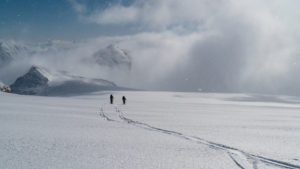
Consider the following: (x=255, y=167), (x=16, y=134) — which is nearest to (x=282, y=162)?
(x=255, y=167)

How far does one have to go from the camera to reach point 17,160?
22.8 ft

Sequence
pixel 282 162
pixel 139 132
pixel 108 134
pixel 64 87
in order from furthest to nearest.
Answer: pixel 64 87 < pixel 139 132 < pixel 108 134 < pixel 282 162

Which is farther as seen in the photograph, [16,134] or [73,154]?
[16,134]

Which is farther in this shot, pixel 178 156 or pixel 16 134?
pixel 16 134

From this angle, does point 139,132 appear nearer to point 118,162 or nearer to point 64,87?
point 118,162

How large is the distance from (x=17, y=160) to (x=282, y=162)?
24.9 ft

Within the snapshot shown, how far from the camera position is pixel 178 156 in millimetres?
8062

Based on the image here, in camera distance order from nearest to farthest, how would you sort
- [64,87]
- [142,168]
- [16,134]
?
[142,168], [16,134], [64,87]

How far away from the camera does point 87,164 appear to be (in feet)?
22.6

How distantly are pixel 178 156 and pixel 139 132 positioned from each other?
438cm

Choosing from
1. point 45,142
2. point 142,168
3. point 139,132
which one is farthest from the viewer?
point 139,132

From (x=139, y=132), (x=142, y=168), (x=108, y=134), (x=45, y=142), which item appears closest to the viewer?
(x=142, y=168)

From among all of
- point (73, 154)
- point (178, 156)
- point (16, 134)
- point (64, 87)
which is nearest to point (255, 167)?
point (178, 156)

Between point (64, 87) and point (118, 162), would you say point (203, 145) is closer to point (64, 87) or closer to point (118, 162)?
point (118, 162)
